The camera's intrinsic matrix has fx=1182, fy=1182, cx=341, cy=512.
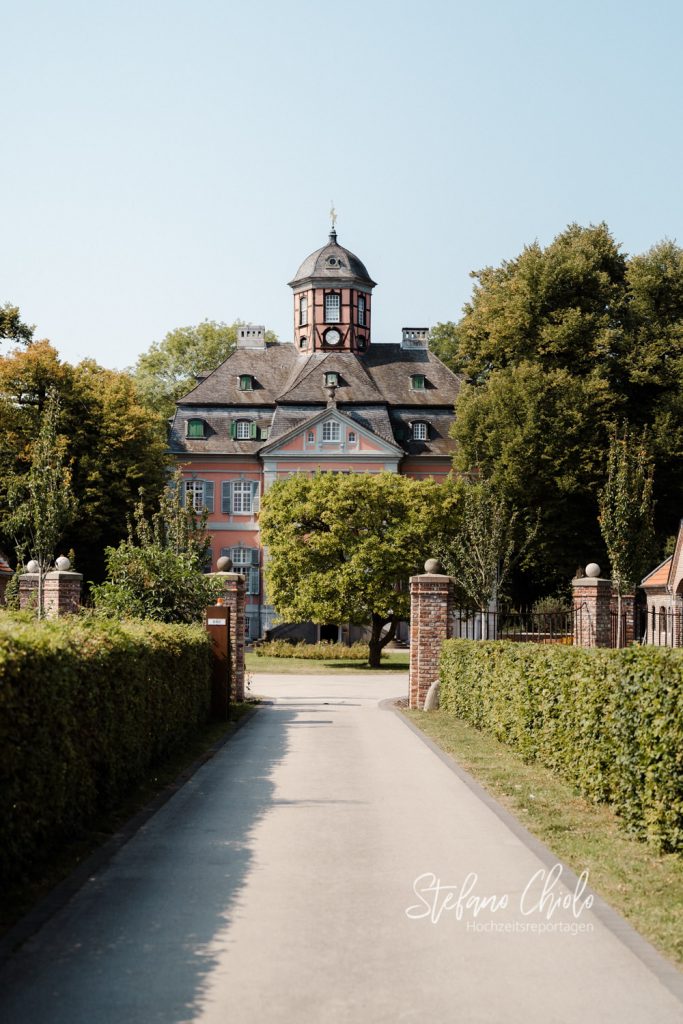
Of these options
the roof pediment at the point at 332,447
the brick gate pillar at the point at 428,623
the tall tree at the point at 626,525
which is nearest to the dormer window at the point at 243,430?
the roof pediment at the point at 332,447

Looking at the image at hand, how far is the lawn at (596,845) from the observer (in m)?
6.77

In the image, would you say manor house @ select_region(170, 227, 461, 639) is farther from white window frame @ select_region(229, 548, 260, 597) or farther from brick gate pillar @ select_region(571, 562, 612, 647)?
brick gate pillar @ select_region(571, 562, 612, 647)

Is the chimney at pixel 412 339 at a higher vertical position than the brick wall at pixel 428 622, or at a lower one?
higher

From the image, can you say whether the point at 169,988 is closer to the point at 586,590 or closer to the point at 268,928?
the point at 268,928

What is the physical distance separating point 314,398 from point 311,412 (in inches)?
30.6

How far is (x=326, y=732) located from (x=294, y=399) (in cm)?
4674

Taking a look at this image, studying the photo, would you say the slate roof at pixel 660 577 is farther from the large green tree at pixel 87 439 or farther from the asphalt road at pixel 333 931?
the asphalt road at pixel 333 931

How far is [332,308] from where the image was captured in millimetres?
69375

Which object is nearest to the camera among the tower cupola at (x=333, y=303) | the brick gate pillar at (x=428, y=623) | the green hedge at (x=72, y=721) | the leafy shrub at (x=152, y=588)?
the green hedge at (x=72, y=721)

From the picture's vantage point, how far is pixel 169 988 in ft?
18.0

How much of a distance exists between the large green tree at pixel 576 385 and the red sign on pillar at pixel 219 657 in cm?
2924

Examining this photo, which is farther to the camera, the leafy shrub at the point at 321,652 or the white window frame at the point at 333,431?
the white window frame at the point at 333,431

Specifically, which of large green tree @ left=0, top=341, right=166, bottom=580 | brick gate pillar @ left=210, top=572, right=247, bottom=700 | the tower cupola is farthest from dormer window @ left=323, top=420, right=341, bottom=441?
brick gate pillar @ left=210, top=572, right=247, bottom=700

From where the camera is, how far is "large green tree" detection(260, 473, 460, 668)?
4553 cm
